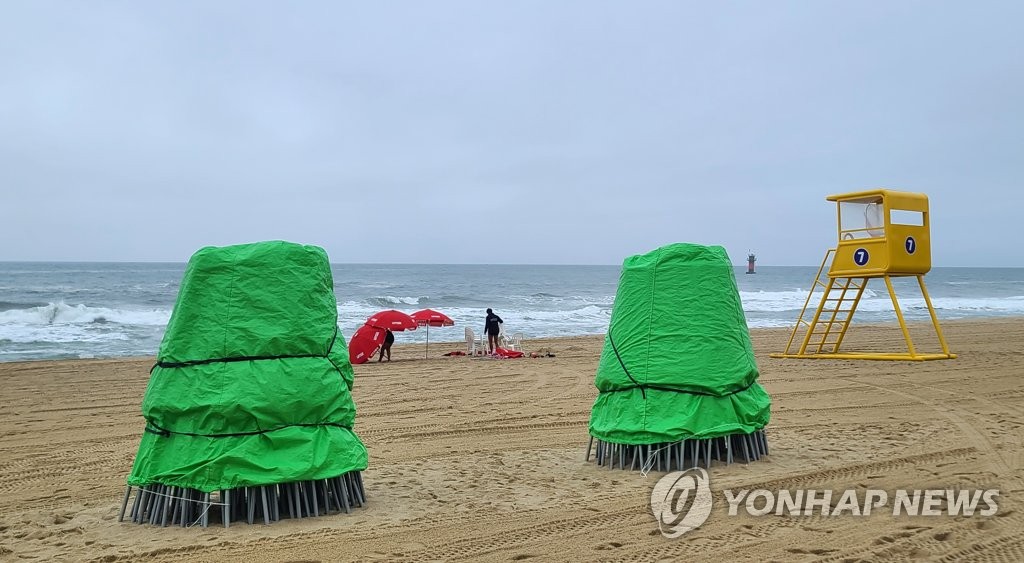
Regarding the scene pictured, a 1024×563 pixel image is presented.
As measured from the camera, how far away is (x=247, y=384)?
227 inches

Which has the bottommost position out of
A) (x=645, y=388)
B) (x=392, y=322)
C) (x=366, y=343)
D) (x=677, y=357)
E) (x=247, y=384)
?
(x=366, y=343)

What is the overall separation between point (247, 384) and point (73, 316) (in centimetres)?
3448

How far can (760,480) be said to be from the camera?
6.92 meters

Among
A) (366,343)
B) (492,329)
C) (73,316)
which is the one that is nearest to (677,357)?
(366,343)

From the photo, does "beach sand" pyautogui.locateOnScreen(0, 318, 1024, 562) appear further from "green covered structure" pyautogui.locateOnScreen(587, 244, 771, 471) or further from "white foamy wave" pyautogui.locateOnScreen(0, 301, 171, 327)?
"white foamy wave" pyautogui.locateOnScreen(0, 301, 171, 327)

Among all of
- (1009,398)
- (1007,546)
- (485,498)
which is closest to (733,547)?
(1007,546)

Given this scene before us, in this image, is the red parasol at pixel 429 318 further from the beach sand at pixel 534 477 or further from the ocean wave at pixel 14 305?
the ocean wave at pixel 14 305

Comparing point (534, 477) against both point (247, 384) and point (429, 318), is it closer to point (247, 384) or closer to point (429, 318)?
point (247, 384)

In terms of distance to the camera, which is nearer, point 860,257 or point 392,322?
point 860,257

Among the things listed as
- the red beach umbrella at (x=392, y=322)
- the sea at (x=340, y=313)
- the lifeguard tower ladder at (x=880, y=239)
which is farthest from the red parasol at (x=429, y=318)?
the lifeguard tower ladder at (x=880, y=239)

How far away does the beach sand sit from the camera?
5.26 meters

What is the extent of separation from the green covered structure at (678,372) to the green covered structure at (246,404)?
2.67 metres

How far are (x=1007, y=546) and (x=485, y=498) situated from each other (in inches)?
146

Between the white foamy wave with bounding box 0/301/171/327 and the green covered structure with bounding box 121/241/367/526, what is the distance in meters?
29.6
